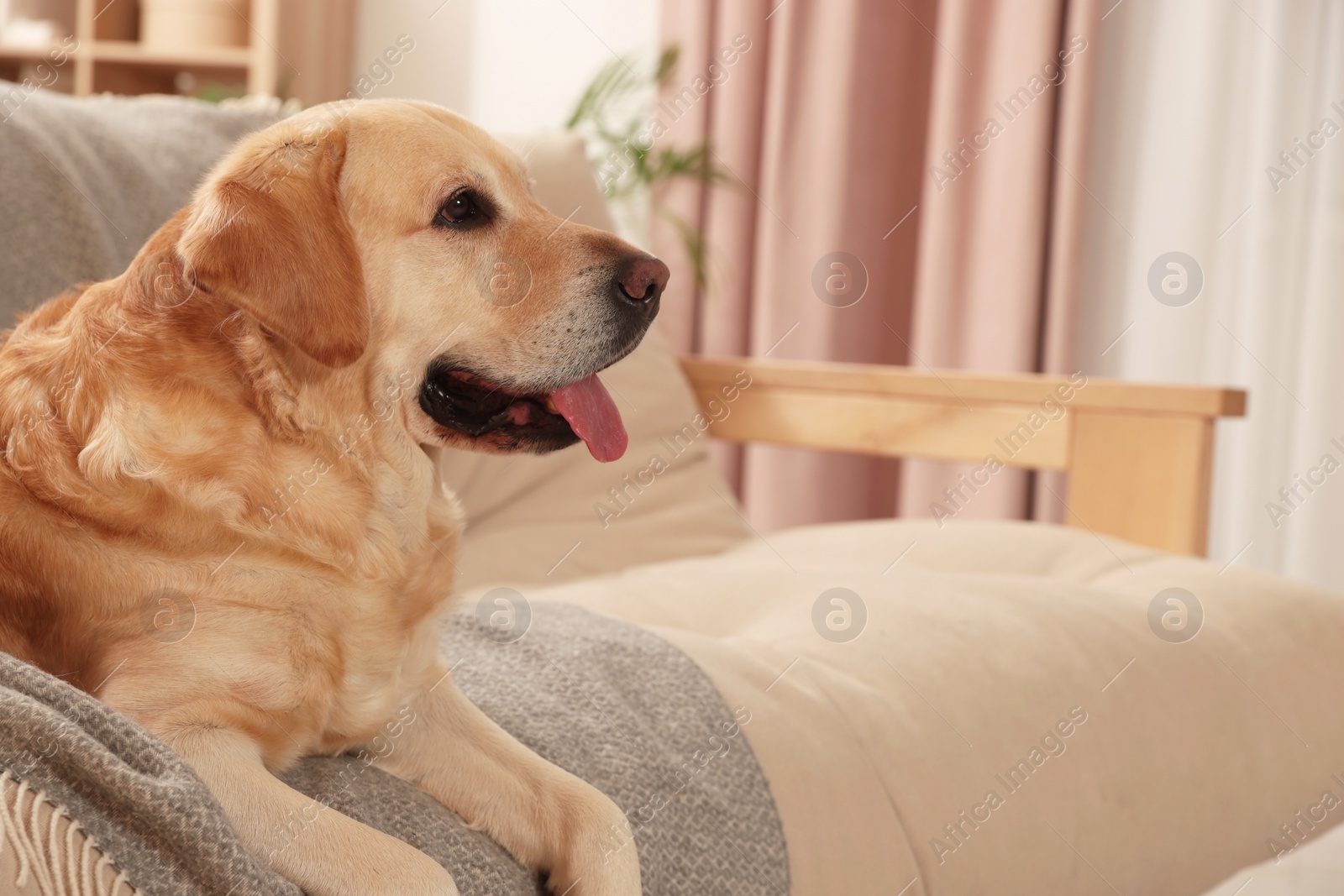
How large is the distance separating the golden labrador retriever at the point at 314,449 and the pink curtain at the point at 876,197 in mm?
2002

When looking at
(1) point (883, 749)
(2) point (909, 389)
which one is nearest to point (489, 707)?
(1) point (883, 749)

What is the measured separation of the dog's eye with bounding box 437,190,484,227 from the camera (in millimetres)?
979

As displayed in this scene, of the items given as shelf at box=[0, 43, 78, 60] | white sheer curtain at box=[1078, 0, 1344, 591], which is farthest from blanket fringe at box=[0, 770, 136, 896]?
shelf at box=[0, 43, 78, 60]

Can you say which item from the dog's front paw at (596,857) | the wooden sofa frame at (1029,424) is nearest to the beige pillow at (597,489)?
the wooden sofa frame at (1029,424)

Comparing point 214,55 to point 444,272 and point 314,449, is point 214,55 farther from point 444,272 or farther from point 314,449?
point 314,449

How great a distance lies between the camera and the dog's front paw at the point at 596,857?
0.83 m

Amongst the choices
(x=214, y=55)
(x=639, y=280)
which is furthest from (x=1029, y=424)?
(x=214, y=55)

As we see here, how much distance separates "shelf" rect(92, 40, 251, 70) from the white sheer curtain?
7.54ft

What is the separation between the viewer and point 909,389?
6.45 ft

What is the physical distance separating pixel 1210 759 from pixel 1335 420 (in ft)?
5.77

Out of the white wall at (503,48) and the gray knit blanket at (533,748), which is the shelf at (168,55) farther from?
the gray knit blanket at (533,748)

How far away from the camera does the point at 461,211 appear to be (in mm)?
992

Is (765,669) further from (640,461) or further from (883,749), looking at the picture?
(640,461)

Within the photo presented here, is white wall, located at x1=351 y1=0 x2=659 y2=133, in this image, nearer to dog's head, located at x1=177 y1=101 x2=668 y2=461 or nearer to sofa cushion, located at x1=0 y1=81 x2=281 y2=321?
sofa cushion, located at x1=0 y1=81 x2=281 y2=321
